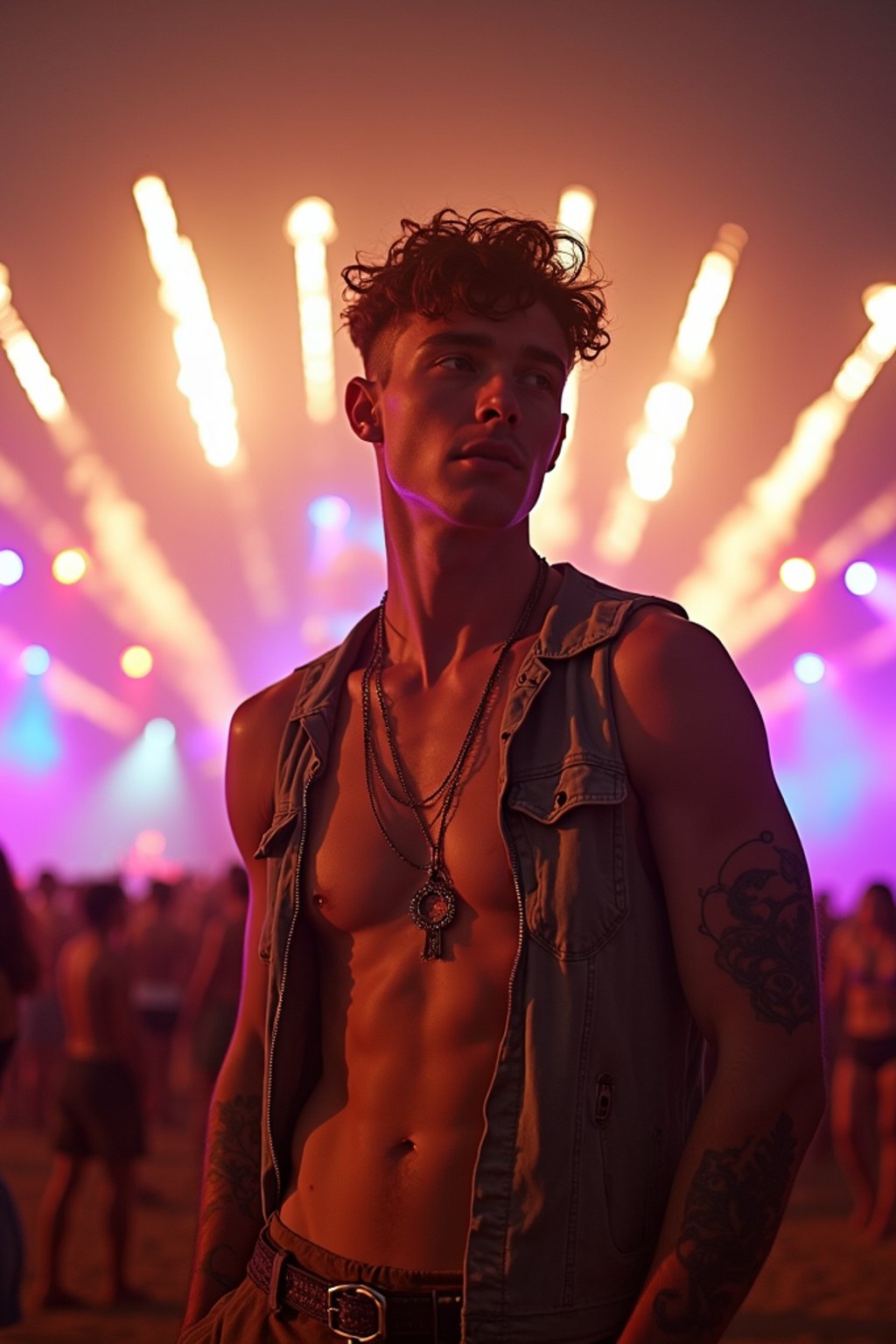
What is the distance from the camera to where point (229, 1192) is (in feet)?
7.00

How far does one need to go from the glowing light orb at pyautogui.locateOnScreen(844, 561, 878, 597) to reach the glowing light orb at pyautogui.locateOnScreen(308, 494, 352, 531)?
7.75m

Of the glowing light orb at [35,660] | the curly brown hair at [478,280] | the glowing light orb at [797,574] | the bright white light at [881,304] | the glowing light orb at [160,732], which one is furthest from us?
the glowing light orb at [160,732]

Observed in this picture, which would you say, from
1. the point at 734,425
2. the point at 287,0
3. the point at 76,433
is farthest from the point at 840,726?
the point at 287,0

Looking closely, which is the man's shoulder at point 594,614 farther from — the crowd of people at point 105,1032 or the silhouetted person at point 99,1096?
the silhouetted person at point 99,1096

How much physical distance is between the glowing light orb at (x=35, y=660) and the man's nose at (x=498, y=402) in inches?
892

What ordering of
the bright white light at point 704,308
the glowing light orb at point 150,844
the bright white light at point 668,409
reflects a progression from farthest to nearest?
the glowing light orb at point 150,844 < the bright white light at point 668,409 < the bright white light at point 704,308

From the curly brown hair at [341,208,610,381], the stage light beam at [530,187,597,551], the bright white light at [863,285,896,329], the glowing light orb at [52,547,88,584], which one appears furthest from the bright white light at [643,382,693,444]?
the curly brown hair at [341,208,610,381]

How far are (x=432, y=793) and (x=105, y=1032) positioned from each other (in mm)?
5215

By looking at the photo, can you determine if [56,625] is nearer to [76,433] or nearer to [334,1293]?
[76,433]

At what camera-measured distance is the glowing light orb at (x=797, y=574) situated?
63.1 feet

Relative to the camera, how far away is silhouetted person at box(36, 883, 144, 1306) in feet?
20.4

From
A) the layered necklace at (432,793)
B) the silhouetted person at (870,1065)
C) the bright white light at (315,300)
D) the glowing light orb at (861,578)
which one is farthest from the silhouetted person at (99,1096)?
the glowing light orb at (861,578)

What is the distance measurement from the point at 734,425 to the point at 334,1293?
16.3m

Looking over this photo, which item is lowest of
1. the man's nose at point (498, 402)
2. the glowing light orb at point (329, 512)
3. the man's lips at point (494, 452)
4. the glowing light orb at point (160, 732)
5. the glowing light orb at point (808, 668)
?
the man's lips at point (494, 452)
